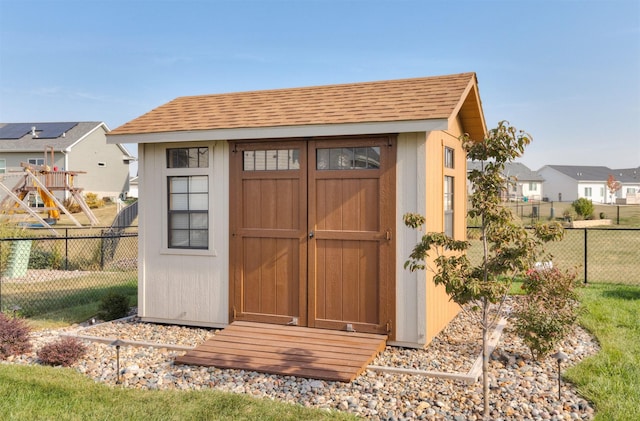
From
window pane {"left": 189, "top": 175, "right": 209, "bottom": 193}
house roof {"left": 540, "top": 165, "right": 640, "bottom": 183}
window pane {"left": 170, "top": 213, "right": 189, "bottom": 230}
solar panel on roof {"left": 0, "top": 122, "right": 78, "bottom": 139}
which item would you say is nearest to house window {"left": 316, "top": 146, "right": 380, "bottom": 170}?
window pane {"left": 189, "top": 175, "right": 209, "bottom": 193}

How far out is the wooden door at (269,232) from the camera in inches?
253

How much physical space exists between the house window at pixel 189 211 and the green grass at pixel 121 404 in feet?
8.48

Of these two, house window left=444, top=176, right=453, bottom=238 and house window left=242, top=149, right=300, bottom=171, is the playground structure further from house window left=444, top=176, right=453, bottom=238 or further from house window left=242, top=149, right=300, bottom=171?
house window left=444, top=176, right=453, bottom=238

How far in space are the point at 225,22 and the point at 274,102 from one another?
470 cm

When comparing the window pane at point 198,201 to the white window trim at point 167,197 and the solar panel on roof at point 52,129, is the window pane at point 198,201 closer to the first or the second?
the white window trim at point 167,197

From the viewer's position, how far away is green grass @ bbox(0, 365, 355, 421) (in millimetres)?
4004

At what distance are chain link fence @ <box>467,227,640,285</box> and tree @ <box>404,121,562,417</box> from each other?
5619 mm

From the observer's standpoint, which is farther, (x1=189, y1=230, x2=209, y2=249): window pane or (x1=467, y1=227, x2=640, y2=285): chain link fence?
(x1=467, y1=227, x2=640, y2=285): chain link fence

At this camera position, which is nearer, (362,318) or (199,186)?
(362,318)

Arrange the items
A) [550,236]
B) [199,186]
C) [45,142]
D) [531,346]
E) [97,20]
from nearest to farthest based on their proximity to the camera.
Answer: [550,236], [531,346], [199,186], [97,20], [45,142]

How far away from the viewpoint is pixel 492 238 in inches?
161

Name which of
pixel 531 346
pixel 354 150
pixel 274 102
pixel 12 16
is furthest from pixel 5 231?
pixel 531 346

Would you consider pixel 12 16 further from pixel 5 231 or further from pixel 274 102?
pixel 274 102

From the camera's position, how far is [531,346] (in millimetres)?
5406
